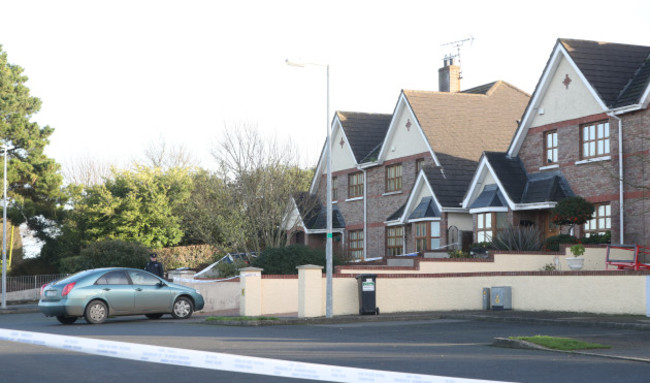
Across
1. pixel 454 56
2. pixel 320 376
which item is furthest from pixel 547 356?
pixel 454 56

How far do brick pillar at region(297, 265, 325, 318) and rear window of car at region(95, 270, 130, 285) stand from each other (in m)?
4.36

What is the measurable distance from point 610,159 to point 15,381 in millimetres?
22967

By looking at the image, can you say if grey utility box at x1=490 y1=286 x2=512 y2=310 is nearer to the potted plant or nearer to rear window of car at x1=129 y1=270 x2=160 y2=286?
the potted plant

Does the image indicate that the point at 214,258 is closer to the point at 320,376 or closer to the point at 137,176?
the point at 137,176

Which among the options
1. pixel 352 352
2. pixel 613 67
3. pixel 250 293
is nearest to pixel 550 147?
pixel 613 67

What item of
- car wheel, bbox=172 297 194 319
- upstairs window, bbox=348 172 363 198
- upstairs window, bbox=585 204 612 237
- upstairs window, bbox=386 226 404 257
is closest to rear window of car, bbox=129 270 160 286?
car wheel, bbox=172 297 194 319

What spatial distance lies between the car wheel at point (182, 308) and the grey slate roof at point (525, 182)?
1314cm

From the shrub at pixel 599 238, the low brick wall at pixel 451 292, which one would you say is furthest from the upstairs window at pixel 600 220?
the low brick wall at pixel 451 292

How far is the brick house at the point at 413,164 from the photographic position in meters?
36.2

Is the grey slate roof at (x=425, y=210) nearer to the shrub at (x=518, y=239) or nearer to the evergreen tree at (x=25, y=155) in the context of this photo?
the shrub at (x=518, y=239)

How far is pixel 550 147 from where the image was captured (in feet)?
105

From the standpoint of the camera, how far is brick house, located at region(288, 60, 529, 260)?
36188 millimetres

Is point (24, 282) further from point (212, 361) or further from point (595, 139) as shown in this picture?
point (212, 361)

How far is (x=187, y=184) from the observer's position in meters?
49.2
